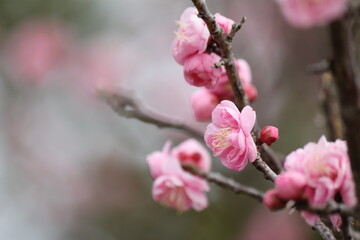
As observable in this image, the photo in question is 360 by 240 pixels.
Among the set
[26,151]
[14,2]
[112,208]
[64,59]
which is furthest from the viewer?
[64,59]

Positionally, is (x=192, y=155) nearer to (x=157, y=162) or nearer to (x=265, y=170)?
(x=157, y=162)

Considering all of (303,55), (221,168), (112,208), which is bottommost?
(112,208)

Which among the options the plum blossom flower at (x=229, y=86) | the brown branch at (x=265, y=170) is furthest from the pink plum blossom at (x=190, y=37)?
the brown branch at (x=265, y=170)

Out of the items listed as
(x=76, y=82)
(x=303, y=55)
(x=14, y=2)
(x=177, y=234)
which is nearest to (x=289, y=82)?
(x=303, y=55)

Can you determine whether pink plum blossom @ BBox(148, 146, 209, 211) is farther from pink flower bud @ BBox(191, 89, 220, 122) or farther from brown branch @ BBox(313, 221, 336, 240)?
brown branch @ BBox(313, 221, 336, 240)

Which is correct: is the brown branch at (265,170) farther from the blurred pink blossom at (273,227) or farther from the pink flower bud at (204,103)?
the blurred pink blossom at (273,227)

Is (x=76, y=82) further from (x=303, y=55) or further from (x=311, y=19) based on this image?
(x=311, y=19)
